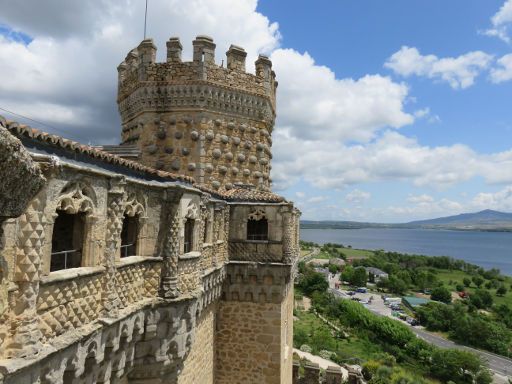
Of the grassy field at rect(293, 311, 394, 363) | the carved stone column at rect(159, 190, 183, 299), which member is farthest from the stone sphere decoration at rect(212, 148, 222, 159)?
the grassy field at rect(293, 311, 394, 363)

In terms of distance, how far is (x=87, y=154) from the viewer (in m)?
6.33

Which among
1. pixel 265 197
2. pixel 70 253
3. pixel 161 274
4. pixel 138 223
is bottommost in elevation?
pixel 161 274

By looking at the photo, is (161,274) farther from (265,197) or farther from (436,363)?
(436,363)

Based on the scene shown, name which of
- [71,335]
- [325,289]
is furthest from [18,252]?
[325,289]

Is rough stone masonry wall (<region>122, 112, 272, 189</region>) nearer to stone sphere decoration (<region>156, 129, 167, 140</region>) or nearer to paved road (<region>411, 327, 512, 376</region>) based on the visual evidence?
stone sphere decoration (<region>156, 129, 167, 140</region>)

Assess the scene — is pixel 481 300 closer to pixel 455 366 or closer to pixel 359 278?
pixel 359 278

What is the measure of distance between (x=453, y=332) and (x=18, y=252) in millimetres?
71320

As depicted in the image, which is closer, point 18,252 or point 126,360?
point 18,252

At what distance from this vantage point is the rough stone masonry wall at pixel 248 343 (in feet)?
44.8

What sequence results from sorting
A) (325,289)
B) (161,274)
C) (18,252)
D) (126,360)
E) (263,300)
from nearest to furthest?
(18,252), (126,360), (161,274), (263,300), (325,289)

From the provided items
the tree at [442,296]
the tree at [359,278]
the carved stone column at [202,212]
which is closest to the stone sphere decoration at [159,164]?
the carved stone column at [202,212]

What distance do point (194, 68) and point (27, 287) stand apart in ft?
39.9

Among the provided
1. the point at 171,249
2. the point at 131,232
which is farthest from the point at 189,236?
the point at 131,232

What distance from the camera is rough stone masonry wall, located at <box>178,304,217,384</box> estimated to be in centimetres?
1048
